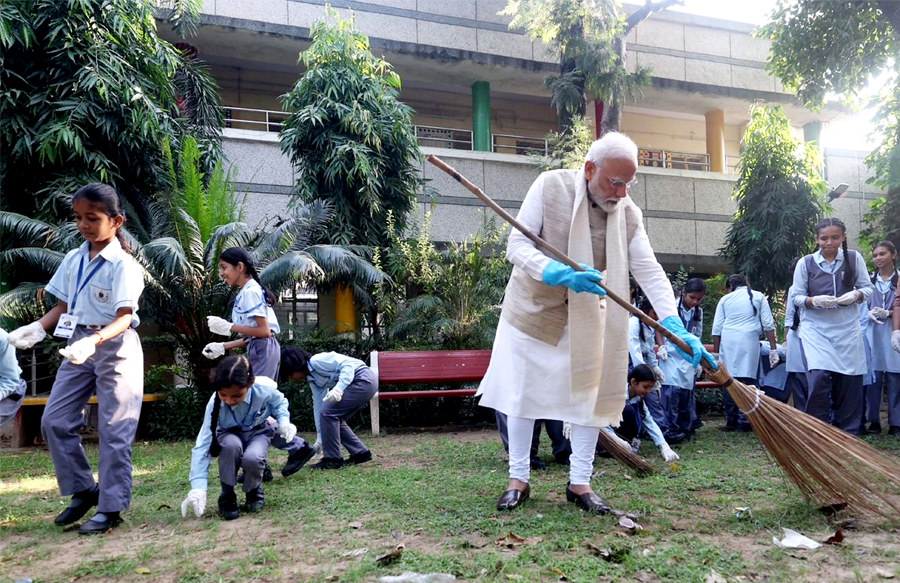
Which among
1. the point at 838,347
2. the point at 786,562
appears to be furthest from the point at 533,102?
the point at 786,562

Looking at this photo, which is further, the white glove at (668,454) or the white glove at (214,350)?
the white glove at (214,350)

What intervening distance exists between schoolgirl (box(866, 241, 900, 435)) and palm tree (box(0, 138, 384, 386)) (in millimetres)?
5469

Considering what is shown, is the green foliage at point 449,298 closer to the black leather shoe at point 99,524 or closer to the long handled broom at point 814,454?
the long handled broom at point 814,454

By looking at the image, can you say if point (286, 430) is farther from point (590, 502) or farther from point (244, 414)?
point (590, 502)

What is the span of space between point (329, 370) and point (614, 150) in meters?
3.13

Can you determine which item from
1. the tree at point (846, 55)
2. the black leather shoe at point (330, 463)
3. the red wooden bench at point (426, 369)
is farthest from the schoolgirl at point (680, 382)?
the tree at point (846, 55)

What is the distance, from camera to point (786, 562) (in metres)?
3.06

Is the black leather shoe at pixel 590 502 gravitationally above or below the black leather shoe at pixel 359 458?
above

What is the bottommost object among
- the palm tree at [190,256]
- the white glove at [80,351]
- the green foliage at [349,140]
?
the white glove at [80,351]

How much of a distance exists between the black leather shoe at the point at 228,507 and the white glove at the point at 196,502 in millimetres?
99

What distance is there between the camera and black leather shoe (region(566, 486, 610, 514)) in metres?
3.87

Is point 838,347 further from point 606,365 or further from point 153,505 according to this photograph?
point 153,505

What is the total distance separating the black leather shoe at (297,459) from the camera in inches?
213

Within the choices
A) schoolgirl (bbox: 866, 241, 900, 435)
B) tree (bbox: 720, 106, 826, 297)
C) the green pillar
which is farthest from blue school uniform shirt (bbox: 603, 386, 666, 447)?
the green pillar
